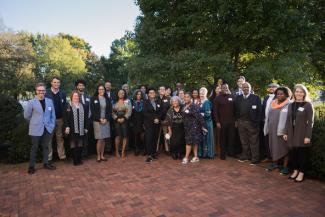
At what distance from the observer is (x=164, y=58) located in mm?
10547

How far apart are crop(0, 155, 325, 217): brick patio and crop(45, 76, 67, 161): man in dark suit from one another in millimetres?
593

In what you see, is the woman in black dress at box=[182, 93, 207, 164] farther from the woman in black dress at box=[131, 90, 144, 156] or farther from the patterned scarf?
the patterned scarf

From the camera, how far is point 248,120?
6.29 metres

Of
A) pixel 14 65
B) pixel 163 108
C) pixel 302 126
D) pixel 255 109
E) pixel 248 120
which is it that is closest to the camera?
pixel 302 126

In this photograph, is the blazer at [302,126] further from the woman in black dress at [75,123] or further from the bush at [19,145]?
the bush at [19,145]

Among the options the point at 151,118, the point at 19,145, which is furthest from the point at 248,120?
the point at 19,145

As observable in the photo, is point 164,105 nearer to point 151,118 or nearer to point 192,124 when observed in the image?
point 151,118

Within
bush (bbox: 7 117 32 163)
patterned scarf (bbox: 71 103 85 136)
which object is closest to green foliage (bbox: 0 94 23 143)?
bush (bbox: 7 117 32 163)

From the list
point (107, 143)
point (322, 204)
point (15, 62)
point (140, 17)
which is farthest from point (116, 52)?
point (322, 204)

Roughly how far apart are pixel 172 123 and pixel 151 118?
1.87 ft

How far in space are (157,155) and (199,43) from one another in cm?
540

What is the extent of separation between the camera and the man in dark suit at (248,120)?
6199 mm

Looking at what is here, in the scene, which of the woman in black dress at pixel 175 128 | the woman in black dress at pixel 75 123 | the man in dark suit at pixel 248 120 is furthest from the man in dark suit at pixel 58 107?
the man in dark suit at pixel 248 120

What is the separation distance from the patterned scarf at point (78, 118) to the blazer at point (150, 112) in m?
1.58
